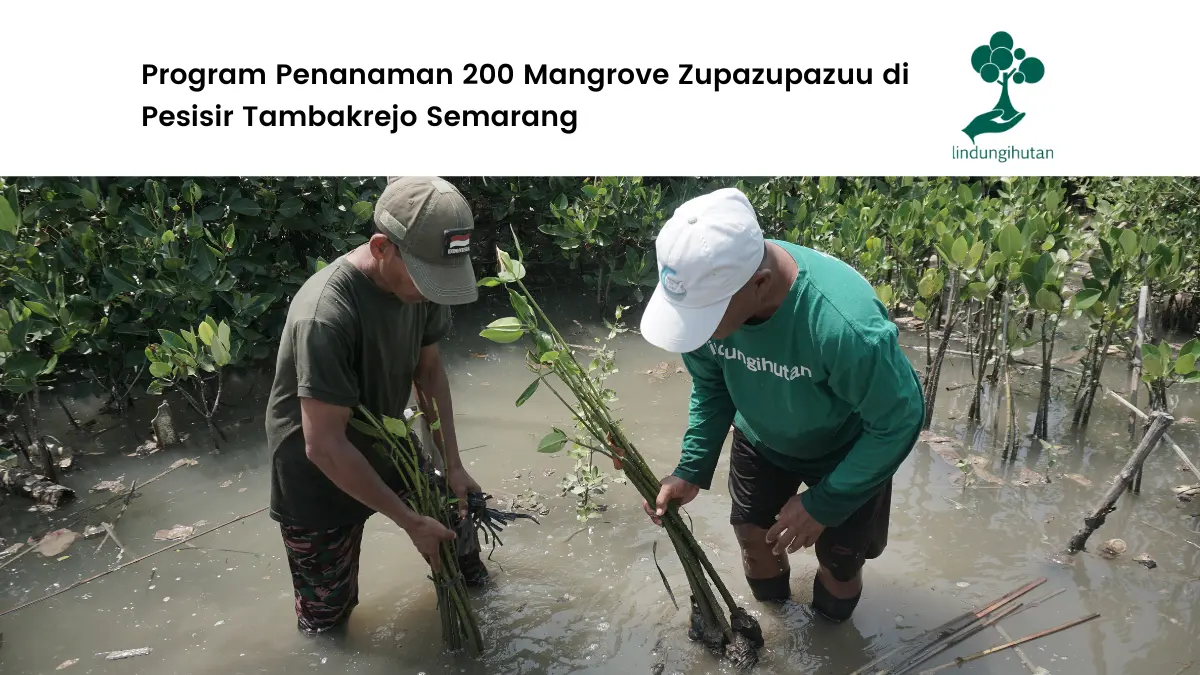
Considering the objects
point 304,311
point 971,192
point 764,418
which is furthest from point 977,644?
point 971,192

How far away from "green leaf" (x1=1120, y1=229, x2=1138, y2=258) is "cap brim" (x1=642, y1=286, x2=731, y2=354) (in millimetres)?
3061

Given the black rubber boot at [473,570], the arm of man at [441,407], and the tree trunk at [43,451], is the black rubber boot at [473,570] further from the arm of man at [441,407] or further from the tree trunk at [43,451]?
the tree trunk at [43,451]

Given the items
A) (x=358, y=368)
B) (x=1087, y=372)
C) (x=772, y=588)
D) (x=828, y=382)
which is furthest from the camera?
(x=1087, y=372)

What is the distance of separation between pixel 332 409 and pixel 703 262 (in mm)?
1145

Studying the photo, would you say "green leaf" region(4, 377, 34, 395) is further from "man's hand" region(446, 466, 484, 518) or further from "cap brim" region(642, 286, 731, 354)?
"cap brim" region(642, 286, 731, 354)

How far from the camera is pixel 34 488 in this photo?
380 cm

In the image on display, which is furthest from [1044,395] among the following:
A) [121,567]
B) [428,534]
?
[121,567]

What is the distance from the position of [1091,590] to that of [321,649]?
308 cm

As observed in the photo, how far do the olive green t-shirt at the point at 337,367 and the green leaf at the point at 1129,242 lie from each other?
341 centimetres

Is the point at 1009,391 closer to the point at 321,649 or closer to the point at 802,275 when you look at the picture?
the point at 802,275

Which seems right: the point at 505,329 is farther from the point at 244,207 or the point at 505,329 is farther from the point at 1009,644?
the point at 244,207

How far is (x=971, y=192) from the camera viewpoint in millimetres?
5465

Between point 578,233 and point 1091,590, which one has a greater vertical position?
point 578,233

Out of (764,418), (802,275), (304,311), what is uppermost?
(802,275)
